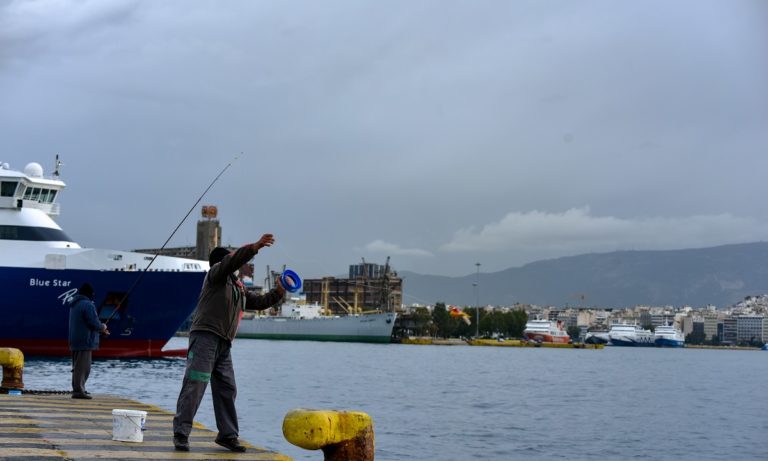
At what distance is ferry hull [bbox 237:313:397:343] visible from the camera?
128 metres

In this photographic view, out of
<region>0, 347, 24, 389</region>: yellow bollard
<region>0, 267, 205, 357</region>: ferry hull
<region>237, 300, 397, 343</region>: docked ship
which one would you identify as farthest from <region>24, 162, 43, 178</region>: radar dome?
<region>237, 300, 397, 343</region>: docked ship

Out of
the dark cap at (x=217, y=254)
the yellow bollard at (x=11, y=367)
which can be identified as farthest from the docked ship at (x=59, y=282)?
the dark cap at (x=217, y=254)

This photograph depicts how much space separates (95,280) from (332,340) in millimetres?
97998

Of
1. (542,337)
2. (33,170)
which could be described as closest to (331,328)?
(542,337)

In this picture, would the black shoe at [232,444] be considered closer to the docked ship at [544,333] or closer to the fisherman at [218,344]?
the fisherman at [218,344]

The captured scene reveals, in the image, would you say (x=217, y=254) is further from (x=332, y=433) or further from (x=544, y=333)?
(x=544, y=333)

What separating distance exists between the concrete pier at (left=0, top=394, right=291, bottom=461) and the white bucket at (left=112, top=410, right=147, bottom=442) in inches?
2.9

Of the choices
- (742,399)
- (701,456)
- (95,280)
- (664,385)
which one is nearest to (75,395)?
(701,456)

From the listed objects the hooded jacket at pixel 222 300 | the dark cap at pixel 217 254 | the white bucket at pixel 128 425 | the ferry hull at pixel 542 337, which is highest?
the dark cap at pixel 217 254

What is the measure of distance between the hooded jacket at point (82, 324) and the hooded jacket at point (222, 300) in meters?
4.78

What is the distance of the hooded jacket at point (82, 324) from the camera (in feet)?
37.9

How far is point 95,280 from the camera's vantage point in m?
34.5

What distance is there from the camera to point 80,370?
37.7 feet

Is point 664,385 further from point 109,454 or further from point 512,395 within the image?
point 109,454
